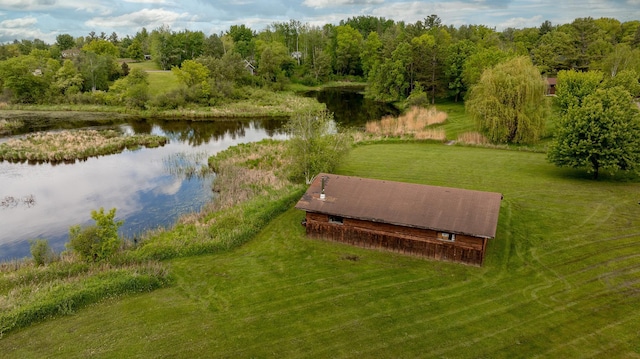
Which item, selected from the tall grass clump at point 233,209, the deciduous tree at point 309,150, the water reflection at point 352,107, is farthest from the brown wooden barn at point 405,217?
the water reflection at point 352,107

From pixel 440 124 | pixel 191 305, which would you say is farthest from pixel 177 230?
pixel 440 124

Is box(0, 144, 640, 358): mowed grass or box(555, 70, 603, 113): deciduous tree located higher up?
box(555, 70, 603, 113): deciduous tree

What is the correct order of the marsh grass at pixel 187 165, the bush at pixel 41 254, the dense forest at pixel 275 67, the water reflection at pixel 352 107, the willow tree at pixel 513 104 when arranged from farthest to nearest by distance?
1. the dense forest at pixel 275 67
2. the water reflection at pixel 352 107
3. the willow tree at pixel 513 104
4. the marsh grass at pixel 187 165
5. the bush at pixel 41 254

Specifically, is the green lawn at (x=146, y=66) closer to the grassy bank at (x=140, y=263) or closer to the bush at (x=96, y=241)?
the grassy bank at (x=140, y=263)

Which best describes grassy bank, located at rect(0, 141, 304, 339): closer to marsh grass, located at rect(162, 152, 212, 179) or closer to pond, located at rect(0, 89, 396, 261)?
pond, located at rect(0, 89, 396, 261)

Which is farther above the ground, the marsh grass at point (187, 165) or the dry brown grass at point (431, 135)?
the dry brown grass at point (431, 135)

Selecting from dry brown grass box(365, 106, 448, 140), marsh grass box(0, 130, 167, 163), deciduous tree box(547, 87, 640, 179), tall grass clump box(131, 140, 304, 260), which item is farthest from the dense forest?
tall grass clump box(131, 140, 304, 260)
